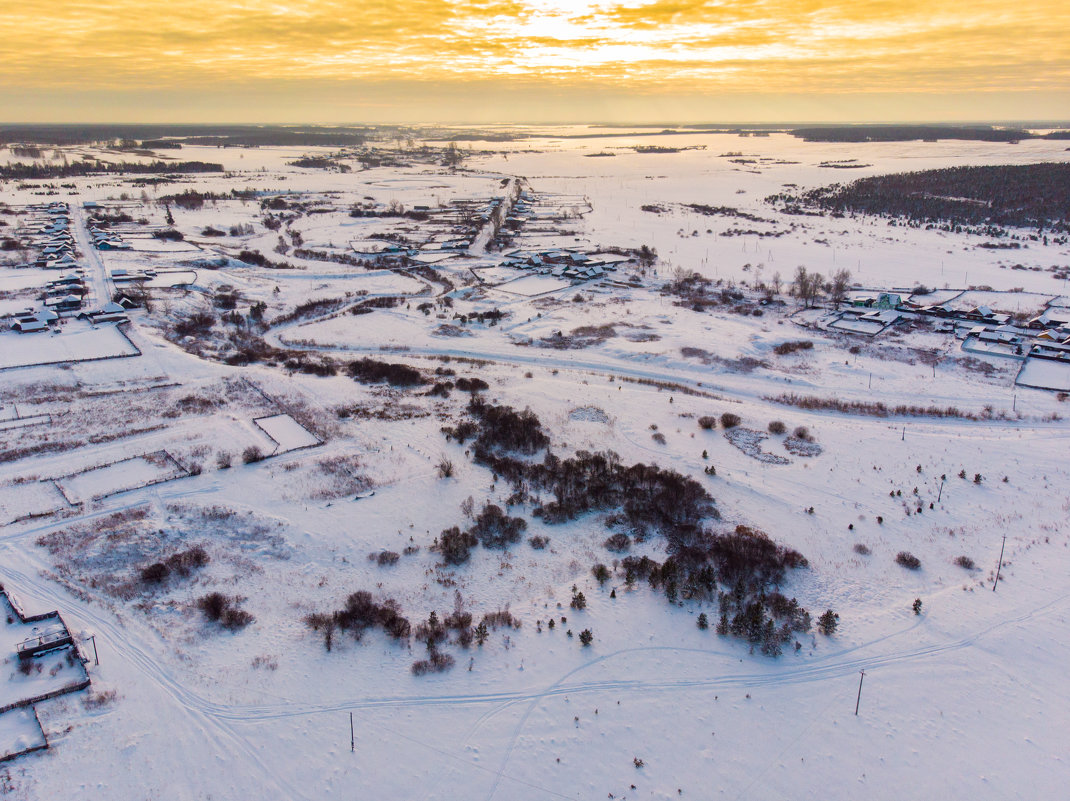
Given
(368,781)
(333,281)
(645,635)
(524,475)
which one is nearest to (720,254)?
(333,281)

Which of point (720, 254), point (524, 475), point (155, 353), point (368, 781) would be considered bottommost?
point (368, 781)

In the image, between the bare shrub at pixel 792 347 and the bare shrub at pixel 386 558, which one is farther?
the bare shrub at pixel 792 347

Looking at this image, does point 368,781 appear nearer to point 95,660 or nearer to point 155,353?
point 95,660

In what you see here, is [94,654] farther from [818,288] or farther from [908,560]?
[818,288]

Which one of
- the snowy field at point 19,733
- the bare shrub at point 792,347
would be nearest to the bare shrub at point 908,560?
the bare shrub at point 792,347

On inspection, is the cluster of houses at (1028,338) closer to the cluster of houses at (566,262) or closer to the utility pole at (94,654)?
the cluster of houses at (566,262)

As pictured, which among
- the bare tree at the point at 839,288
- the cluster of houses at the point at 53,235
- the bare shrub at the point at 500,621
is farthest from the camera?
the cluster of houses at the point at 53,235
